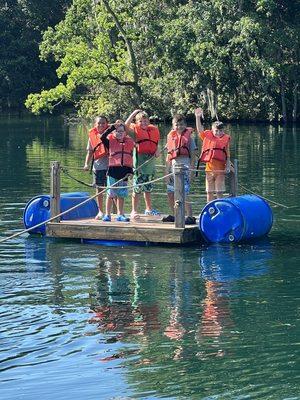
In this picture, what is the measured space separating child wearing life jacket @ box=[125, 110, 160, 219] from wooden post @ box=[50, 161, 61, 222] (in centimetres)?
126

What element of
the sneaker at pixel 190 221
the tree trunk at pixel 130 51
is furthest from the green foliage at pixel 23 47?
the sneaker at pixel 190 221

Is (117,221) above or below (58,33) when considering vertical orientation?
below

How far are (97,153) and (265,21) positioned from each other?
136ft

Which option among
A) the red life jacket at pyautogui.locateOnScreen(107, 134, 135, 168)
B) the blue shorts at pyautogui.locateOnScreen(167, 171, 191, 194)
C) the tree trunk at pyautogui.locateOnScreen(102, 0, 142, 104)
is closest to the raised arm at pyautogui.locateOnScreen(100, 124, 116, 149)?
the red life jacket at pyautogui.locateOnScreen(107, 134, 135, 168)

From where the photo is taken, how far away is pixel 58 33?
59938mm

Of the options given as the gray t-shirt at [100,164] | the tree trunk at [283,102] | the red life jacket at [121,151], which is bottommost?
the gray t-shirt at [100,164]

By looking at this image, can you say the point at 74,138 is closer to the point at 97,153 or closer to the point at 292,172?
the point at 292,172

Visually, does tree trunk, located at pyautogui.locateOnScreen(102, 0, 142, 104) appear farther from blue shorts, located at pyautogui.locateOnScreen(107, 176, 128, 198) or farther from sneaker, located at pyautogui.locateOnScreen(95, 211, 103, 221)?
blue shorts, located at pyautogui.locateOnScreen(107, 176, 128, 198)

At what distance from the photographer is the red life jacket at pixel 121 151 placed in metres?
17.2

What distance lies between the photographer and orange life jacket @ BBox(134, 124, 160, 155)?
58.1 feet

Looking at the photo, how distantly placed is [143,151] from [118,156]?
65cm

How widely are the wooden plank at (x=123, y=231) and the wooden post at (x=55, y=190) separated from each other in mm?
245

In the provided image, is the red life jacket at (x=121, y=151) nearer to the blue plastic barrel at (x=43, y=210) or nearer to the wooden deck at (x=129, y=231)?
the wooden deck at (x=129, y=231)

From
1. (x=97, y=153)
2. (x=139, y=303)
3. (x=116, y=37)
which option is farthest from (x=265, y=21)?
(x=139, y=303)
